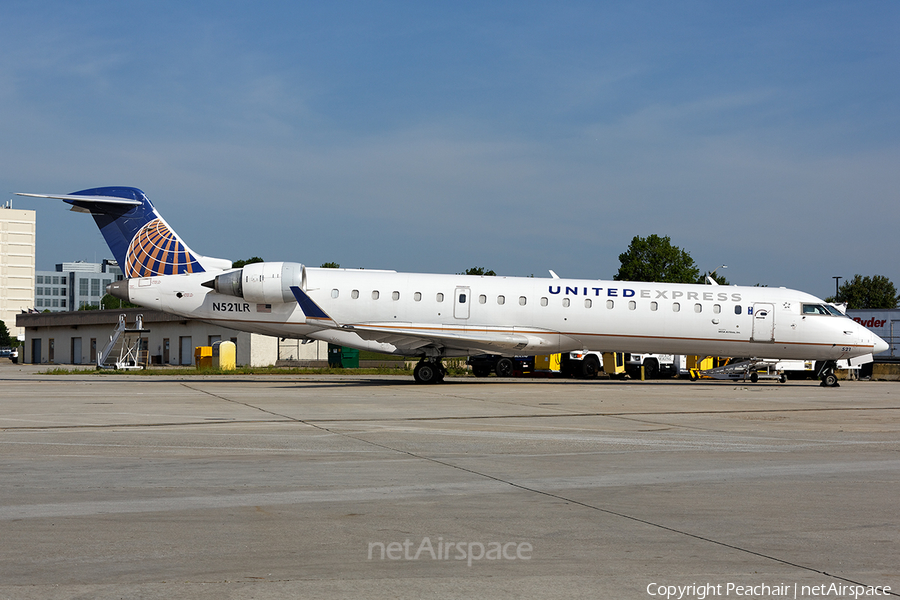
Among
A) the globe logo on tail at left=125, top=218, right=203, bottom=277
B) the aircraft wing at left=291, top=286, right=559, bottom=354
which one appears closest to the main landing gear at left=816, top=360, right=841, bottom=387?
the aircraft wing at left=291, top=286, right=559, bottom=354

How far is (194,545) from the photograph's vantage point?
213 inches

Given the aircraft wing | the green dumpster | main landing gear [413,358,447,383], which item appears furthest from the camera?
the green dumpster

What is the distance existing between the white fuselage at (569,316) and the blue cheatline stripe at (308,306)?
44.5 inches

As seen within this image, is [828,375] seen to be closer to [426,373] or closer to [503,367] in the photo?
[426,373]

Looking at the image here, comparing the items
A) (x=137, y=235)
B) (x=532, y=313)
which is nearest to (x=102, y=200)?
(x=137, y=235)

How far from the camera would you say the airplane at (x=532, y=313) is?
2459 cm

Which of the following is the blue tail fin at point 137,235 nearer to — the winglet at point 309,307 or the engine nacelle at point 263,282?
the engine nacelle at point 263,282

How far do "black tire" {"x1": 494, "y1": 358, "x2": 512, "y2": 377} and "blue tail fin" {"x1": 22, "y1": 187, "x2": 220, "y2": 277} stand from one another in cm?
1445

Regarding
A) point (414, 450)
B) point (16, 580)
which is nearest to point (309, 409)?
point (414, 450)

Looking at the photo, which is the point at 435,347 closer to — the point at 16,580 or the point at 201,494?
the point at 201,494
